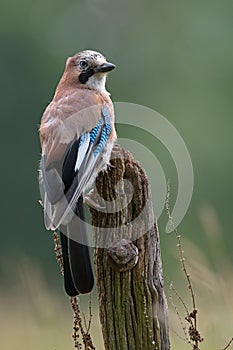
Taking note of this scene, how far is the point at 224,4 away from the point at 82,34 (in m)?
1.93

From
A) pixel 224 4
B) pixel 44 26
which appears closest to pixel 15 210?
pixel 44 26

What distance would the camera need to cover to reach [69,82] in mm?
5824

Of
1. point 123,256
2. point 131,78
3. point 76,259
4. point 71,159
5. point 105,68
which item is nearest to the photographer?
point 123,256

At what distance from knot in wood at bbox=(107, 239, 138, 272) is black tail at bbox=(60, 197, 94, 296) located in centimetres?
15

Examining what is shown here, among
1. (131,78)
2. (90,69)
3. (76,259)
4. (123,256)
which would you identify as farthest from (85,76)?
(131,78)

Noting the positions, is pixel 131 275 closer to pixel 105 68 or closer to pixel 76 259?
pixel 76 259

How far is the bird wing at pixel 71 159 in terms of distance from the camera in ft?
15.5

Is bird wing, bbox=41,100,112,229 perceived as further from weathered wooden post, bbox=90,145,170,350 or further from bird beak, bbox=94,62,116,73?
bird beak, bbox=94,62,116,73

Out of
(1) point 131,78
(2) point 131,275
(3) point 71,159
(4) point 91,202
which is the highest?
(1) point 131,78

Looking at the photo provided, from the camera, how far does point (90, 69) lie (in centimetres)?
582

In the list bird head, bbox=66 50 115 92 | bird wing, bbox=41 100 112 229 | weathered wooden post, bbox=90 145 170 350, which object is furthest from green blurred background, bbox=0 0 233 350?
weathered wooden post, bbox=90 145 170 350

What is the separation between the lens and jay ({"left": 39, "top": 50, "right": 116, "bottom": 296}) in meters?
4.70

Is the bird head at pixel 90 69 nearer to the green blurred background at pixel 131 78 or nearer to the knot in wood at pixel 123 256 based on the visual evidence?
the knot in wood at pixel 123 256

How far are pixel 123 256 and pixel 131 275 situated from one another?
0.31 feet
